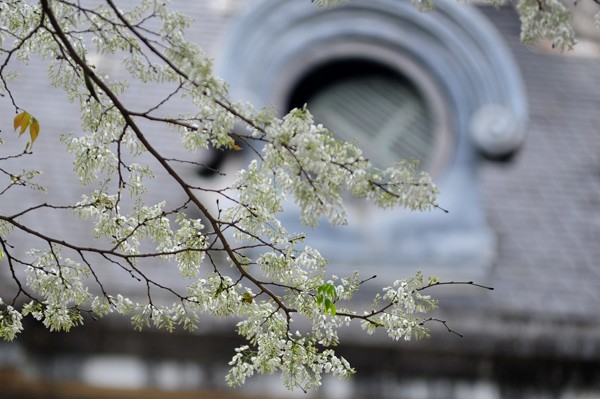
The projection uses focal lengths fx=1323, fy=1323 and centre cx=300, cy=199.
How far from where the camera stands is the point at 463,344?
21.1ft

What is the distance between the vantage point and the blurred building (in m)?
6.42

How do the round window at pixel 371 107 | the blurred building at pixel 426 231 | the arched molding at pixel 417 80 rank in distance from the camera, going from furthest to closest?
1. the round window at pixel 371 107
2. the arched molding at pixel 417 80
3. the blurred building at pixel 426 231

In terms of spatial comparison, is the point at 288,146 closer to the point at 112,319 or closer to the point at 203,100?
the point at 203,100

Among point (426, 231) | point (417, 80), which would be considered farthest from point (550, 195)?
point (426, 231)

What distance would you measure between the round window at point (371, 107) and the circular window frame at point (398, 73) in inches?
1.5

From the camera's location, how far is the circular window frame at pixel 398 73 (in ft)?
24.3

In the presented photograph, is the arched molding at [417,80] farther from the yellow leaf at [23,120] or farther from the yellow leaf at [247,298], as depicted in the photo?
the yellow leaf at [23,120]

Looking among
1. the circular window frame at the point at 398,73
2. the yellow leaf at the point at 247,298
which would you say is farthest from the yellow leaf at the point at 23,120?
the circular window frame at the point at 398,73

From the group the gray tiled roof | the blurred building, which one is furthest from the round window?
the gray tiled roof

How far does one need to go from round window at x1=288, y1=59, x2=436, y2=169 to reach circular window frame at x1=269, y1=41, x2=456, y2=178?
4 centimetres

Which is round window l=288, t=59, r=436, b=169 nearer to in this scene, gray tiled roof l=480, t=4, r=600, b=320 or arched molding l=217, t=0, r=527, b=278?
arched molding l=217, t=0, r=527, b=278

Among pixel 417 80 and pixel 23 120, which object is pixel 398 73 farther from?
pixel 23 120

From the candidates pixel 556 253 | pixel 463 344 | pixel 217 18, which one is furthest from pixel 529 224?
pixel 217 18

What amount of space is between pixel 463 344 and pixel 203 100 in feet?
11.6
